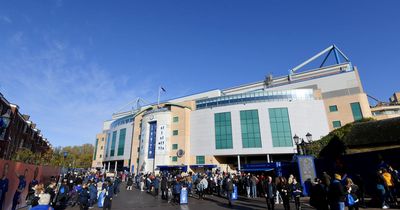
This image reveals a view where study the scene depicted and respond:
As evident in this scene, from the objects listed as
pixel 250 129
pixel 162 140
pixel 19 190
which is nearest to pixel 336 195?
pixel 19 190

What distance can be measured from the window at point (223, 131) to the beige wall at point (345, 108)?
20.1m

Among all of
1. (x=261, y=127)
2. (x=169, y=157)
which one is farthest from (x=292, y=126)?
(x=169, y=157)

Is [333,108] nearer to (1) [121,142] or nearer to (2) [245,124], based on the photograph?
(2) [245,124]

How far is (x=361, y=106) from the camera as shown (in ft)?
139

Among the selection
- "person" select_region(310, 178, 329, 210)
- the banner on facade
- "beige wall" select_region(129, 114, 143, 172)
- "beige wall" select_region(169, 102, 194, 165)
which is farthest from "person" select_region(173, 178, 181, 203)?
"beige wall" select_region(129, 114, 143, 172)

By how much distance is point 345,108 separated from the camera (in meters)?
43.5

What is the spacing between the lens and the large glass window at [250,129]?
4475 centimetres

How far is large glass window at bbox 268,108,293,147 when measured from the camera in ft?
142

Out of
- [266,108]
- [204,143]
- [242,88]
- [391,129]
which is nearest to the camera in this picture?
[391,129]


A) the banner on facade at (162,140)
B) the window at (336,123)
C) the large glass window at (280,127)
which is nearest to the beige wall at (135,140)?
the banner on facade at (162,140)

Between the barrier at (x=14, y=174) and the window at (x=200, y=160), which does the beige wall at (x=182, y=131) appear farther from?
the barrier at (x=14, y=174)

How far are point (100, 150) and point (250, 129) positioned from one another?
186ft

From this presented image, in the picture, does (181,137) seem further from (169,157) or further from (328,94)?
(328,94)

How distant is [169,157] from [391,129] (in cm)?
3991
